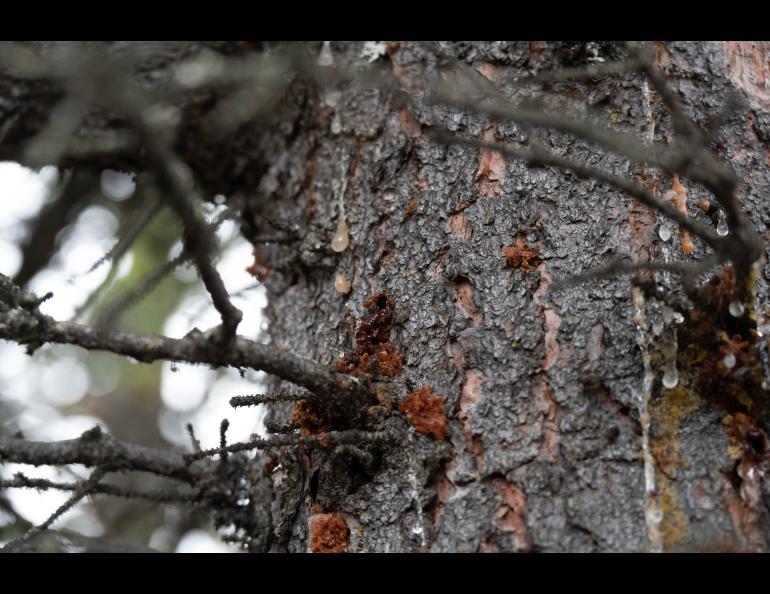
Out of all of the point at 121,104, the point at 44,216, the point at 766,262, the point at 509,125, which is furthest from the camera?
the point at 44,216

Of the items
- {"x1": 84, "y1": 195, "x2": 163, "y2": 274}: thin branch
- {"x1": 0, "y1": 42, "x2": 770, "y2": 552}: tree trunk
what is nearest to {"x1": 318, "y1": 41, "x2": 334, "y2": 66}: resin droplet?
{"x1": 0, "y1": 42, "x2": 770, "y2": 552}: tree trunk

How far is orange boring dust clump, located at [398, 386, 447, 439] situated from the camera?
1.39 metres

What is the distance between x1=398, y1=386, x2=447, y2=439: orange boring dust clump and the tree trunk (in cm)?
1

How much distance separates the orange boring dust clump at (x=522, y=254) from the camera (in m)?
1.47

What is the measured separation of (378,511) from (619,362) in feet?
1.72

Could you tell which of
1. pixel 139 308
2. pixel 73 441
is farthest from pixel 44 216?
pixel 73 441

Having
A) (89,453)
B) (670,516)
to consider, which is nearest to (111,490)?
(89,453)

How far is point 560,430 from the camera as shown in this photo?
4.30 ft

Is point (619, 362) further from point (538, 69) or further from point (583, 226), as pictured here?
point (538, 69)

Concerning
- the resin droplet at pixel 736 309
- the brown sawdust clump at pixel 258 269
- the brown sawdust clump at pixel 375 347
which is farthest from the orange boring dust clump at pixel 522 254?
the brown sawdust clump at pixel 258 269

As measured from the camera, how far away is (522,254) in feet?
4.87

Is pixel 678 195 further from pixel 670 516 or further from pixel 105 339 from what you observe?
pixel 105 339

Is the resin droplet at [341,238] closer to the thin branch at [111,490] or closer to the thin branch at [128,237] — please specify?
the thin branch at [128,237]

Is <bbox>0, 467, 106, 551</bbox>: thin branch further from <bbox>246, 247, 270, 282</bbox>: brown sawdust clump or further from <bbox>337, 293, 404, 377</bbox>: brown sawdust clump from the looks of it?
<bbox>246, 247, 270, 282</bbox>: brown sawdust clump
